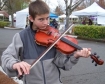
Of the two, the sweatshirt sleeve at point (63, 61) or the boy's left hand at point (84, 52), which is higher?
the boy's left hand at point (84, 52)

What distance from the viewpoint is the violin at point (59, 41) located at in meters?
1.64

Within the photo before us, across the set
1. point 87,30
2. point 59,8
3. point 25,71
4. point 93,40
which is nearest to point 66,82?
point 25,71

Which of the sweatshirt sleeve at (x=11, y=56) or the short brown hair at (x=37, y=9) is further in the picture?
the short brown hair at (x=37, y=9)

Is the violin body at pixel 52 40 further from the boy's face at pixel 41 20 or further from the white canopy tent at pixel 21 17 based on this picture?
the white canopy tent at pixel 21 17

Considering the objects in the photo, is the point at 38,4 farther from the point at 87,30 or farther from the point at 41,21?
the point at 87,30

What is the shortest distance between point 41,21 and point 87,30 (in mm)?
12521

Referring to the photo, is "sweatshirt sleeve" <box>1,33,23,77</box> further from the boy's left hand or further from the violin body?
the boy's left hand

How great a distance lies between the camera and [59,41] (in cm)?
172

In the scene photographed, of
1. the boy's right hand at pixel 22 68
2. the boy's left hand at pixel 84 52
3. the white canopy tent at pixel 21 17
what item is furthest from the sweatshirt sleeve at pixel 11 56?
the white canopy tent at pixel 21 17

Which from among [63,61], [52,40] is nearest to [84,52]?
[63,61]

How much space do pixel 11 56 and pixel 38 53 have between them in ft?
0.79

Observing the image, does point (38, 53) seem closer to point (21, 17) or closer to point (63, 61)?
point (63, 61)

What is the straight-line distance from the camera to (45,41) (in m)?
1.75

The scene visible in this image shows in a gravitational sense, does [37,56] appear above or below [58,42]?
below
